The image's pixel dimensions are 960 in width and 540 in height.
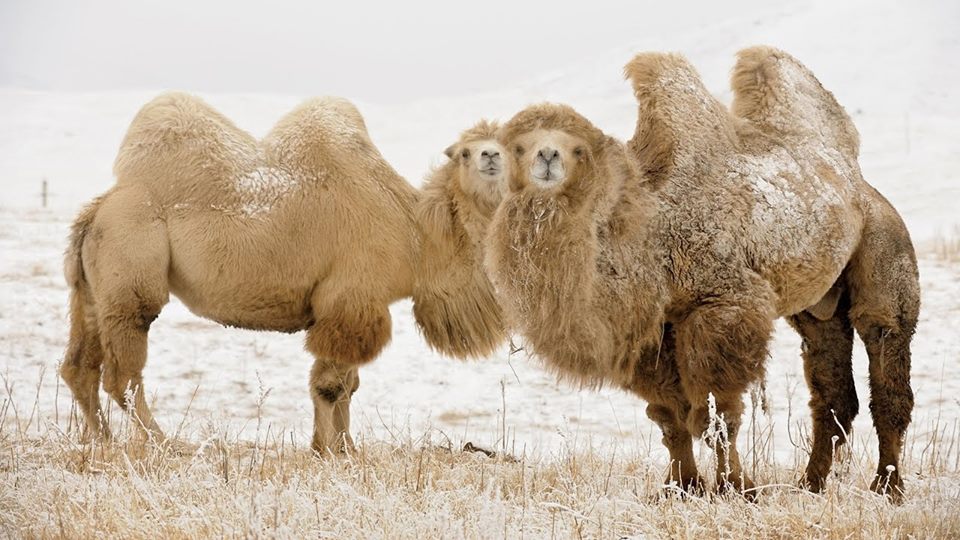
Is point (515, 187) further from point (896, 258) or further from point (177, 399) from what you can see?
point (177, 399)

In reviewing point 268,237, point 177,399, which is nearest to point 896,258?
point 268,237

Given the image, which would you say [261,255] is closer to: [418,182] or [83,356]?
[83,356]

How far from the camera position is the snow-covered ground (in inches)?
385

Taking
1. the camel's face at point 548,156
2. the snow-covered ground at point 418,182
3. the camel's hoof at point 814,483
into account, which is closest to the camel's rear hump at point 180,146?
the snow-covered ground at point 418,182

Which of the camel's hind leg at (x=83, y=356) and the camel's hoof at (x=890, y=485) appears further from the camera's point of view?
the camel's hind leg at (x=83, y=356)

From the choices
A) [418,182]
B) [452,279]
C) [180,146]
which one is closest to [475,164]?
[452,279]

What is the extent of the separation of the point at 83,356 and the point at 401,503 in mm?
3788

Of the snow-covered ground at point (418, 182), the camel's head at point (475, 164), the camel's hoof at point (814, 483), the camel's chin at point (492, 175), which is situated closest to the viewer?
the camel's hoof at point (814, 483)

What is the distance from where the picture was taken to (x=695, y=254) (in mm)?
5000

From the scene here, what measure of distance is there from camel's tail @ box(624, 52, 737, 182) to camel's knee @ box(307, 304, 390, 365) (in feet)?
8.57

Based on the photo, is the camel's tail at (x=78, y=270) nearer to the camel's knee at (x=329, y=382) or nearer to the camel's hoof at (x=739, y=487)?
the camel's knee at (x=329, y=382)

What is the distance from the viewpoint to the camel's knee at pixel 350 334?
721cm

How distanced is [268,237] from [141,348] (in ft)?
3.78

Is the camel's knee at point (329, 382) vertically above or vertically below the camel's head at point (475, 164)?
below
